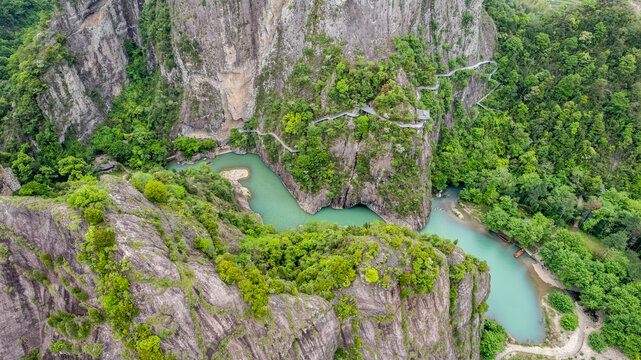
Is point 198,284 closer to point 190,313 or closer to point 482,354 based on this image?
point 190,313

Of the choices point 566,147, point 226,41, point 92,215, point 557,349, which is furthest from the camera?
point 226,41

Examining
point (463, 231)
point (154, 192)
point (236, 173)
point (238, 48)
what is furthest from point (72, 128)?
point (463, 231)

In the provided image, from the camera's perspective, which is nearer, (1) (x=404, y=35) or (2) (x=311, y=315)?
(2) (x=311, y=315)

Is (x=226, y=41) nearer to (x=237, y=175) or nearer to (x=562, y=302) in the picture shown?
(x=237, y=175)

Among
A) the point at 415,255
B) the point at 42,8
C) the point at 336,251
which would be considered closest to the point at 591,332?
the point at 415,255

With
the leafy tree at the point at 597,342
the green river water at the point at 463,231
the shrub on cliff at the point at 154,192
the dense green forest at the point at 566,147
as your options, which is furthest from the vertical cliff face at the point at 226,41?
the leafy tree at the point at 597,342

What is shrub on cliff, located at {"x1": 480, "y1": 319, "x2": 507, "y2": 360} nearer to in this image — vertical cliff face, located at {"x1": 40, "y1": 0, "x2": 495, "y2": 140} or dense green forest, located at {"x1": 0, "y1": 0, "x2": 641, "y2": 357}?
dense green forest, located at {"x1": 0, "y1": 0, "x2": 641, "y2": 357}
